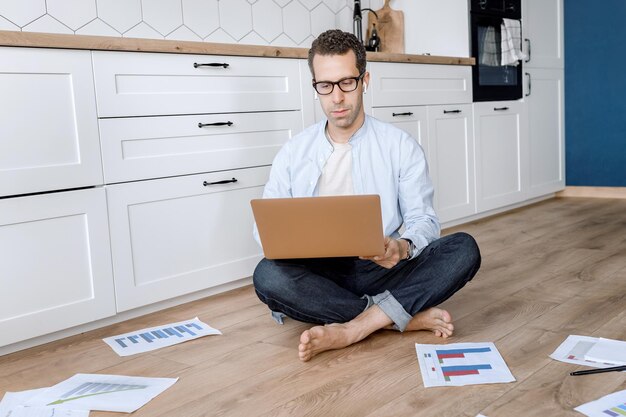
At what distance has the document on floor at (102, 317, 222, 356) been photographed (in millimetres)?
2123

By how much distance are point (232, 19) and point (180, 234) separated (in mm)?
1394

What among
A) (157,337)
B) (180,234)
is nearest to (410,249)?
(157,337)

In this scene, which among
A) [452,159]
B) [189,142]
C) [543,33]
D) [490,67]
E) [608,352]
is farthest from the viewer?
[543,33]

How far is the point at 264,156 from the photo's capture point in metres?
2.84

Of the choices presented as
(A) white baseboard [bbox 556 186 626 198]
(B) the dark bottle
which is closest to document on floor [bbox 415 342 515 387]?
(B) the dark bottle

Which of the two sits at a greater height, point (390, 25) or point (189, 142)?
point (390, 25)

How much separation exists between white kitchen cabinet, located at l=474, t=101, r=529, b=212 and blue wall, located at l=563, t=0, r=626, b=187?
0.73m

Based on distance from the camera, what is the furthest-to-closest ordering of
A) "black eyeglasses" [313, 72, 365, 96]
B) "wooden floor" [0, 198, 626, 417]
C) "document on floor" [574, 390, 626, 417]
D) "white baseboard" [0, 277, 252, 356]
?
"white baseboard" [0, 277, 252, 356]
"black eyeglasses" [313, 72, 365, 96]
"wooden floor" [0, 198, 626, 417]
"document on floor" [574, 390, 626, 417]

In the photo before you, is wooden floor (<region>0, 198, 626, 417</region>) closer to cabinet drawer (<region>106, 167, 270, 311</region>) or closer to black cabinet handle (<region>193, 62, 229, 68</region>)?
cabinet drawer (<region>106, 167, 270, 311</region>)

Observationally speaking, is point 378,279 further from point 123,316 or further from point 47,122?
point 47,122

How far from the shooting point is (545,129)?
4.92m

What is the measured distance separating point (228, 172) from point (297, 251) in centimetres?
97

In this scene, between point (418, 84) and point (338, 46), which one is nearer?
point (338, 46)

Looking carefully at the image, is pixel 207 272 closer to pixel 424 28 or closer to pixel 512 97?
pixel 424 28
